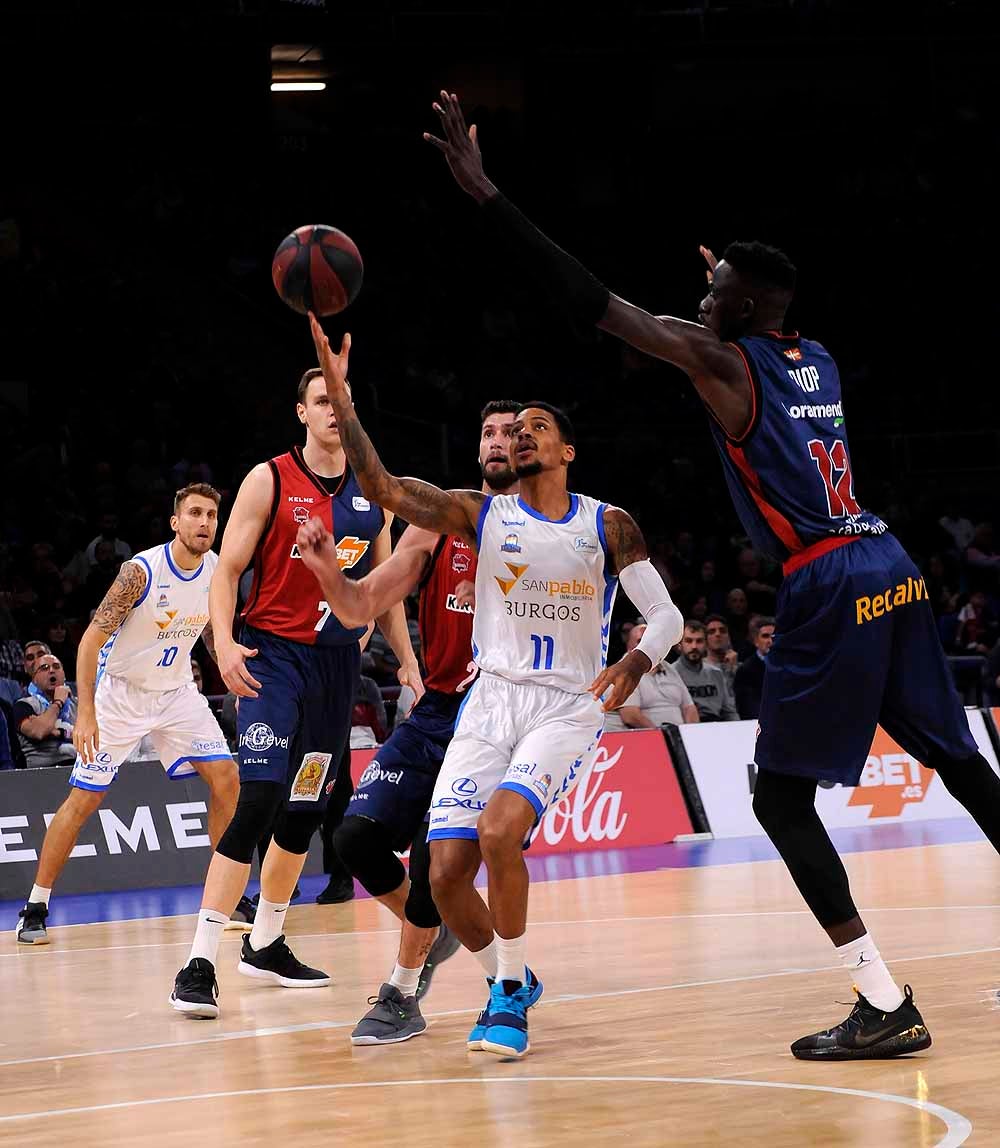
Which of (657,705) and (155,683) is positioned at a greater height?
(155,683)

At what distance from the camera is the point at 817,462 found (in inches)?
206

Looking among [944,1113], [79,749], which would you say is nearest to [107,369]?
[79,749]

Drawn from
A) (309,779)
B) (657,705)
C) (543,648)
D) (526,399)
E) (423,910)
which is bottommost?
(423,910)

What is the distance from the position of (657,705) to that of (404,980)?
326 inches

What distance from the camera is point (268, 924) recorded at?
→ 24.0ft

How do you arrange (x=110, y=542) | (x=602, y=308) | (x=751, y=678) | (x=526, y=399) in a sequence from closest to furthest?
1. (x=602, y=308)
2. (x=751, y=678)
3. (x=110, y=542)
4. (x=526, y=399)

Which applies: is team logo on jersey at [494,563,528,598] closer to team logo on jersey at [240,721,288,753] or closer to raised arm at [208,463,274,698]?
raised arm at [208,463,274,698]

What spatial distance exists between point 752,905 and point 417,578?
3.94 metres

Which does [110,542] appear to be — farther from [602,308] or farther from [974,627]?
[602,308]

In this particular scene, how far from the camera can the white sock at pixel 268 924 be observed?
7.27 metres

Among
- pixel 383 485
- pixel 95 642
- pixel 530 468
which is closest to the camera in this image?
pixel 383 485

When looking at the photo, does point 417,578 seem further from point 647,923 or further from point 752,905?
point 752,905

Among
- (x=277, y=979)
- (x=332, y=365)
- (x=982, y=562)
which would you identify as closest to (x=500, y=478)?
(x=332, y=365)

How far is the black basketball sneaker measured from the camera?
5082mm
